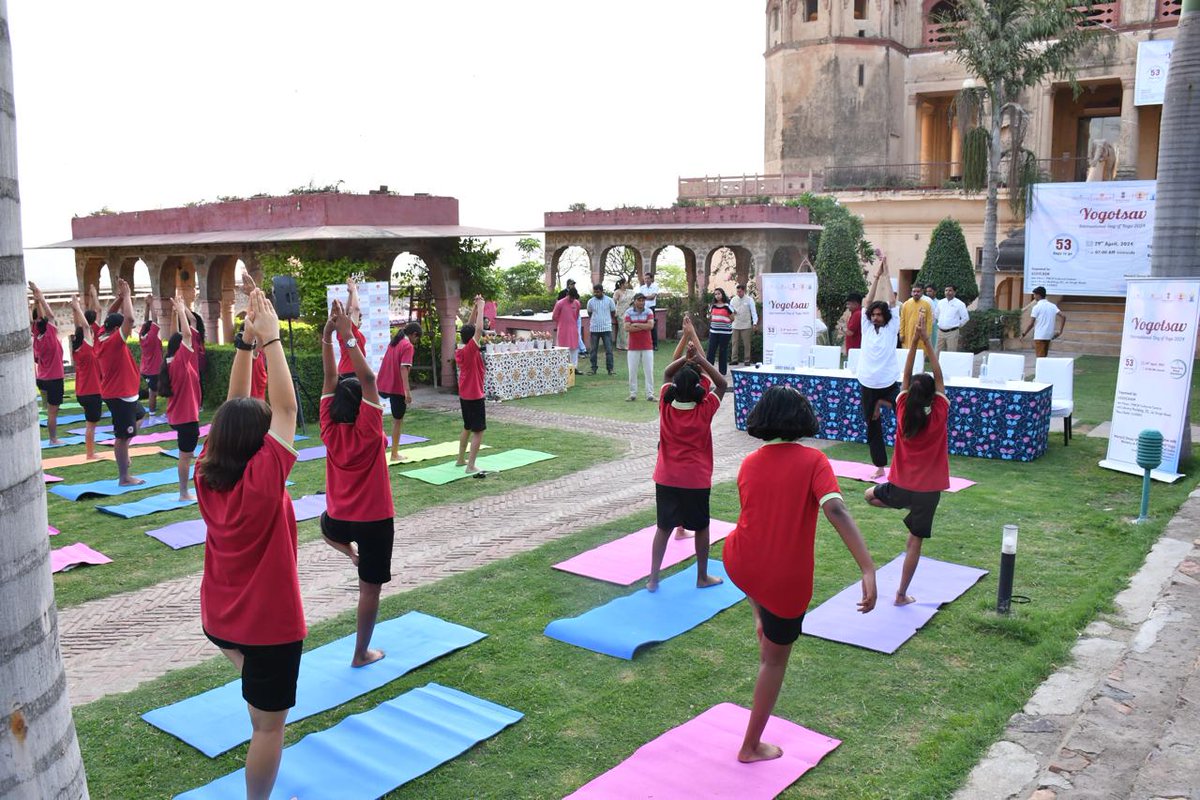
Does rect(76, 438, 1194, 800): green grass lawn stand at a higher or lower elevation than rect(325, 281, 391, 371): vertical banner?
lower

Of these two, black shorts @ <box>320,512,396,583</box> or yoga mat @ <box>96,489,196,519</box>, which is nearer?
black shorts @ <box>320,512,396,583</box>

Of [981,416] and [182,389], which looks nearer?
[182,389]

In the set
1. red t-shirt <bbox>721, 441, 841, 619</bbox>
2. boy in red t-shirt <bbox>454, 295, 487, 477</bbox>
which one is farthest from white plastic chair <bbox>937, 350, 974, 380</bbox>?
red t-shirt <bbox>721, 441, 841, 619</bbox>

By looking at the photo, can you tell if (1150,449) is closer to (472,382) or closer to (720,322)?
(472,382)

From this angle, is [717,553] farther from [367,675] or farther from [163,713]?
[163,713]

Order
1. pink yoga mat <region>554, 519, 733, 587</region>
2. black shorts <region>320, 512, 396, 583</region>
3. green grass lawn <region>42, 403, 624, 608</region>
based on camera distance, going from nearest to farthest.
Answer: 1. black shorts <region>320, 512, 396, 583</region>
2. pink yoga mat <region>554, 519, 733, 587</region>
3. green grass lawn <region>42, 403, 624, 608</region>

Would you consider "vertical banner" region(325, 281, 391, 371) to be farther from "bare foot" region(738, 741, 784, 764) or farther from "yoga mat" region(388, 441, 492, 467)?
"bare foot" region(738, 741, 784, 764)

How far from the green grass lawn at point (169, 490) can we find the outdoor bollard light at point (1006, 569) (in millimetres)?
5551

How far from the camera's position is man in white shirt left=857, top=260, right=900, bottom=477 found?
998 cm

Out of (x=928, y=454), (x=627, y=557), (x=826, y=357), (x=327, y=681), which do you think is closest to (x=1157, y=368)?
(x=826, y=357)

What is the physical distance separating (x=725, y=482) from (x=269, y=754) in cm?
720

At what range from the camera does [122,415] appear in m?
10.4

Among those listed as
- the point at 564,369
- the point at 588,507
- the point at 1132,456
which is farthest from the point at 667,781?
the point at 564,369

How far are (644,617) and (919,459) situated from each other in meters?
2.15
